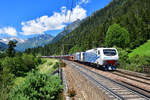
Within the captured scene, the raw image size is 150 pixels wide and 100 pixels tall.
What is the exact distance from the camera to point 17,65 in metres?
51.4

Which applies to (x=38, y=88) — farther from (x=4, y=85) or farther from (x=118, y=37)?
(x=118, y=37)

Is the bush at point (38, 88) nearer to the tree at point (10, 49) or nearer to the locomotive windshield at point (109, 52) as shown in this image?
the locomotive windshield at point (109, 52)

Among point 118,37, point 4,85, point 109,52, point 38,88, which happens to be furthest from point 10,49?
point 38,88

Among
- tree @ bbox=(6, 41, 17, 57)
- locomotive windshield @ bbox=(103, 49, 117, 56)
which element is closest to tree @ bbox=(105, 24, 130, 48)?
locomotive windshield @ bbox=(103, 49, 117, 56)

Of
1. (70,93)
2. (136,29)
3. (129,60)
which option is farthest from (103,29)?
(70,93)

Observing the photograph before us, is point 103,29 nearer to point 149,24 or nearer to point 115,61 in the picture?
point 149,24

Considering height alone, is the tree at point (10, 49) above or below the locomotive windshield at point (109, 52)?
above

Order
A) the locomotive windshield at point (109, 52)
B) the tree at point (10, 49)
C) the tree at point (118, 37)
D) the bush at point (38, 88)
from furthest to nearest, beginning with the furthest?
the tree at point (10, 49), the tree at point (118, 37), the locomotive windshield at point (109, 52), the bush at point (38, 88)

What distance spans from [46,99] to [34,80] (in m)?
1.51

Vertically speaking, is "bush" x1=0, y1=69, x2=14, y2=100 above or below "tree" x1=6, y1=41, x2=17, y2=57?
below

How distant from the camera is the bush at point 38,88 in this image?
6.96 metres

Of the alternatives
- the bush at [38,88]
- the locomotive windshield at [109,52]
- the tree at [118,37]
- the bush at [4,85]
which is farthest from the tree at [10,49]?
the bush at [38,88]

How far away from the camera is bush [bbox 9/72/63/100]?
6957mm

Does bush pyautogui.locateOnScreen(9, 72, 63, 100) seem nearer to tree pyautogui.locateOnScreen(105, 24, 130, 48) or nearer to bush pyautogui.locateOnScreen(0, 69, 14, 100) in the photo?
bush pyautogui.locateOnScreen(0, 69, 14, 100)
